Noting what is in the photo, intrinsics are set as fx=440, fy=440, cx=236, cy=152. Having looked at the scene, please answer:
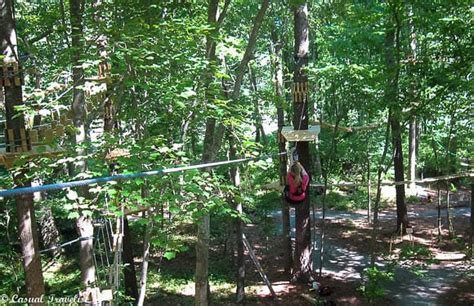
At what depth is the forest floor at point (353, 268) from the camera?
835 centimetres

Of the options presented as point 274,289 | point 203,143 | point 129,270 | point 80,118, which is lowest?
point 274,289

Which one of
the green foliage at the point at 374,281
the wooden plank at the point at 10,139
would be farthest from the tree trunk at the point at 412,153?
the wooden plank at the point at 10,139

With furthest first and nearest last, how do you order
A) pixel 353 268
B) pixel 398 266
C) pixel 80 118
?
pixel 353 268
pixel 398 266
pixel 80 118

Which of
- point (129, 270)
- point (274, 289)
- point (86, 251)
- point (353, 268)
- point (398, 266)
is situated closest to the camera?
point (86, 251)

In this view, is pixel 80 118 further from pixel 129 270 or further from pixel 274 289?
pixel 274 289

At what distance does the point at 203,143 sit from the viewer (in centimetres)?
736

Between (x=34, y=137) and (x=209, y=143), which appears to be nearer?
(x=34, y=137)

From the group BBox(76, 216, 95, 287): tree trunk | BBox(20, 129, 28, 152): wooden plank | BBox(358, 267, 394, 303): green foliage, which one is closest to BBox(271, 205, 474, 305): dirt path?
BBox(358, 267, 394, 303): green foliage

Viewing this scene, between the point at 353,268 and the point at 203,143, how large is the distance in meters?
5.01

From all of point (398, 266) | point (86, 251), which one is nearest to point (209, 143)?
point (86, 251)

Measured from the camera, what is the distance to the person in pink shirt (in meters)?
5.73

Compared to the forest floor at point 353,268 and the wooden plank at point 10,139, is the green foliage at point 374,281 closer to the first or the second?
the forest floor at point 353,268

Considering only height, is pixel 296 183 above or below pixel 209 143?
below

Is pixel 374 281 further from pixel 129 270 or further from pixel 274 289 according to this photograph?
pixel 129 270
